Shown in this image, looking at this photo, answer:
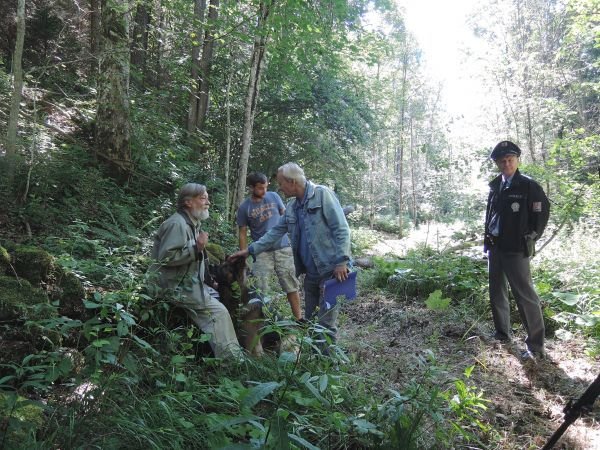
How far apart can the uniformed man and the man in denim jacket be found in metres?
2.01

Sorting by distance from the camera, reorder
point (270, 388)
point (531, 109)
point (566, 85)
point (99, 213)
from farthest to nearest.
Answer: point (566, 85), point (531, 109), point (99, 213), point (270, 388)

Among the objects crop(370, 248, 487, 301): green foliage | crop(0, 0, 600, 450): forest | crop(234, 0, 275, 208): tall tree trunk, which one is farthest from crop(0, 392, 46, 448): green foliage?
crop(234, 0, 275, 208): tall tree trunk

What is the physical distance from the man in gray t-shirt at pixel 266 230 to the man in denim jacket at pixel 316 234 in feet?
4.29

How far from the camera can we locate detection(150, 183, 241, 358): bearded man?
359cm

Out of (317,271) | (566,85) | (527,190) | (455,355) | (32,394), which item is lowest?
(455,355)

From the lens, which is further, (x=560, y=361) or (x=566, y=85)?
(x=566, y=85)

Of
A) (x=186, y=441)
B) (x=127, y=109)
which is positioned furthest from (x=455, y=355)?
(x=127, y=109)

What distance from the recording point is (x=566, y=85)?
1513 centimetres

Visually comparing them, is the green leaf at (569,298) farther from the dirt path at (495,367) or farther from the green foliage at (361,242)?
the green foliage at (361,242)

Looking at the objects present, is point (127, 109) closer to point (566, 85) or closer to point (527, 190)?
point (527, 190)

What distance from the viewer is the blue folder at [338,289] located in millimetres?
3797

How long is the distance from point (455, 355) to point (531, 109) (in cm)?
1256

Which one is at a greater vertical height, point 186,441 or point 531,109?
point 531,109

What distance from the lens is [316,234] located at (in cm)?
402
